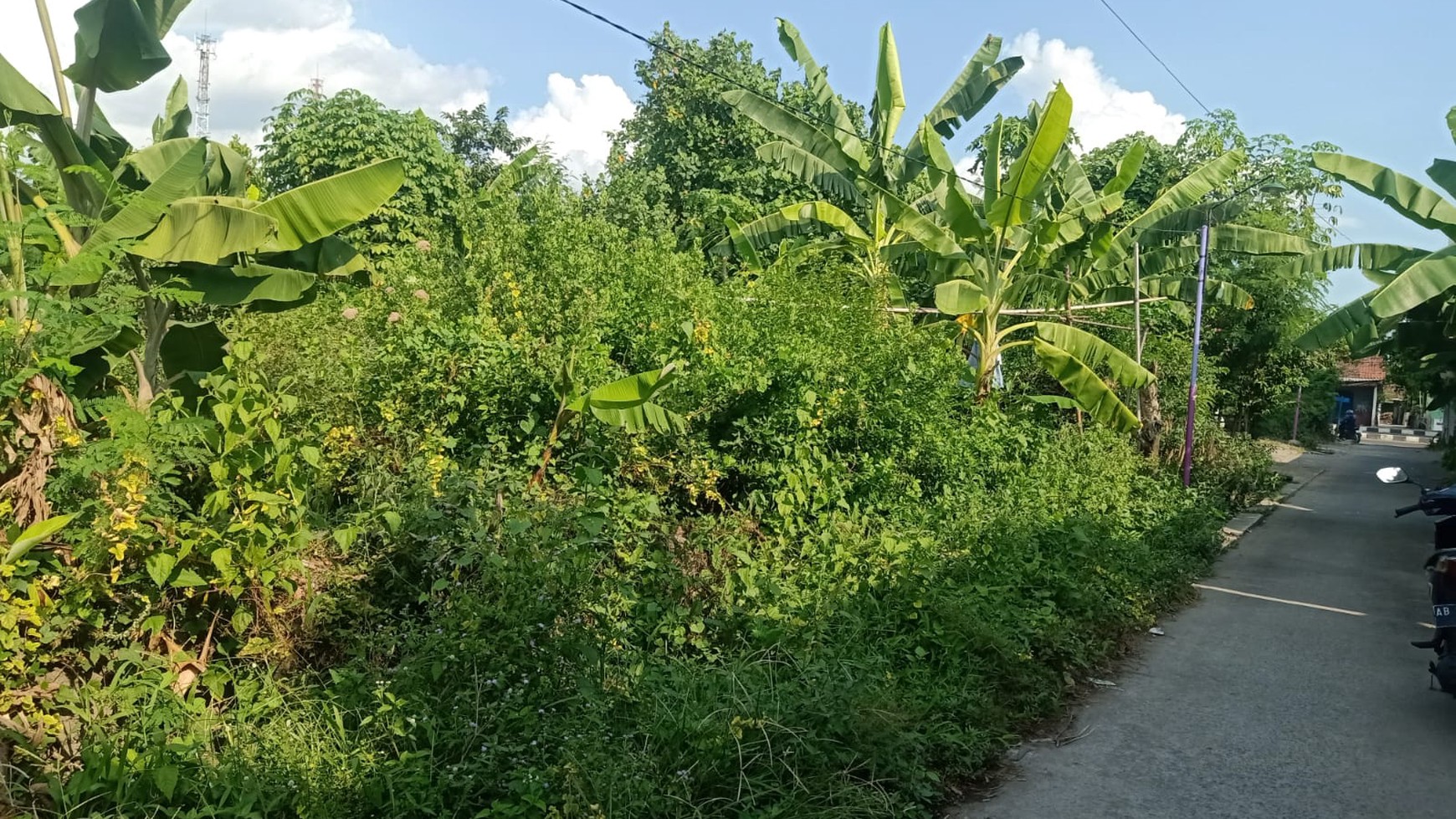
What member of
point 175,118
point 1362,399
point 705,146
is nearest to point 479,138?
point 705,146

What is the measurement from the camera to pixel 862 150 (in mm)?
14516

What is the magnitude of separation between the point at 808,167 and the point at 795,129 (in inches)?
22.3

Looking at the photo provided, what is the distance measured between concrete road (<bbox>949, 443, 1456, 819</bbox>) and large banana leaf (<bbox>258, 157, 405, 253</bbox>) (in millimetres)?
4612

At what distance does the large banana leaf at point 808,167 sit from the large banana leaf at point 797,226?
0.47m

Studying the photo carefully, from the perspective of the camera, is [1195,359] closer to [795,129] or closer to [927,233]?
[927,233]

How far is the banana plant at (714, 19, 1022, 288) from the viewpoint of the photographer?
13.7 meters

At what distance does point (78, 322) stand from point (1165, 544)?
32.5 ft

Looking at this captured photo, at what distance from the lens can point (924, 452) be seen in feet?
31.6

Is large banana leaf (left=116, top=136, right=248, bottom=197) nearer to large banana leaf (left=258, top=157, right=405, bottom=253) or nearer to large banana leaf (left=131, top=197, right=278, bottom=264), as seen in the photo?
large banana leaf (left=131, top=197, right=278, bottom=264)

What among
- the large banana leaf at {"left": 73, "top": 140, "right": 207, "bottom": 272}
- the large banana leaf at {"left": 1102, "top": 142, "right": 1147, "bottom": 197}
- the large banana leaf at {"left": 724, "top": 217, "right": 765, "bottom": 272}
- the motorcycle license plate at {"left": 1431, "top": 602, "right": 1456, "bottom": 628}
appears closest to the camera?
the large banana leaf at {"left": 73, "top": 140, "right": 207, "bottom": 272}

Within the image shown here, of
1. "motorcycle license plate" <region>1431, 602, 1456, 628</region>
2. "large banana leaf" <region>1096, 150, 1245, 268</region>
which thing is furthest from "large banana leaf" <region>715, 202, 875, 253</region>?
"motorcycle license plate" <region>1431, 602, 1456, 628</region>

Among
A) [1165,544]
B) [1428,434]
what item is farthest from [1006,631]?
[1428,434]

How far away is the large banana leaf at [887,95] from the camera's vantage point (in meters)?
13.9

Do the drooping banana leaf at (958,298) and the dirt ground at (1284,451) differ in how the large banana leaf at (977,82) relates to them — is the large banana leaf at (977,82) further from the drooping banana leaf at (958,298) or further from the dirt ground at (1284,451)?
the dirt ground at (1284,451)
